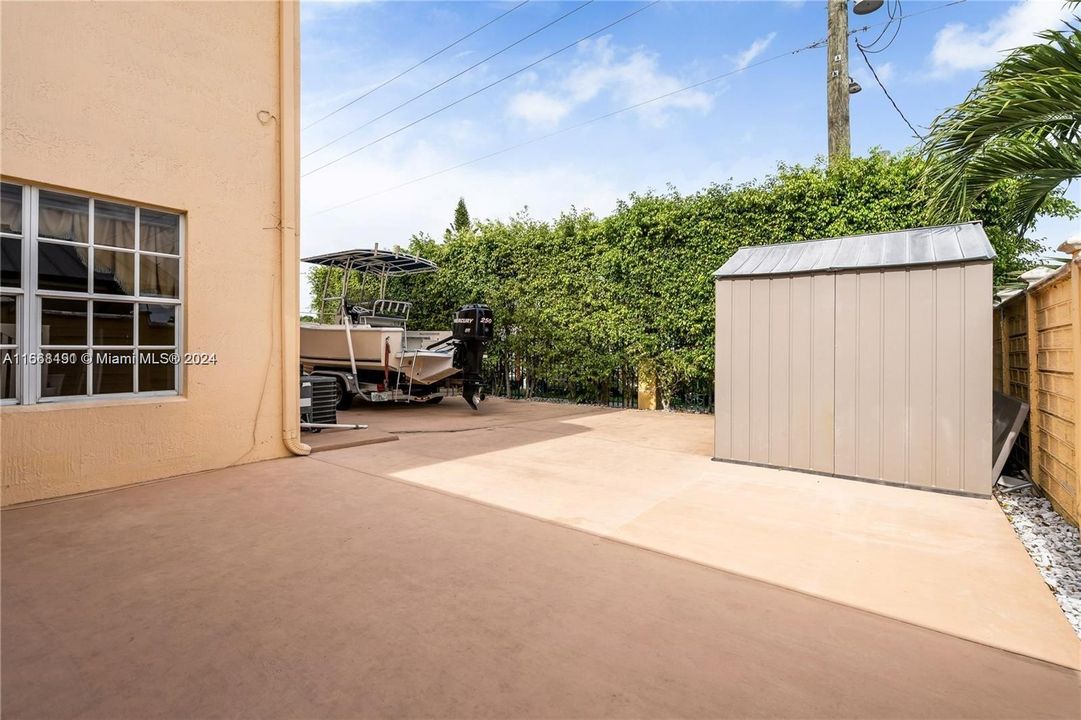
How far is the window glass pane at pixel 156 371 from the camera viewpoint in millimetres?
4273

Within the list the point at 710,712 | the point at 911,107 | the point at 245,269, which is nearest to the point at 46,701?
the point at 710,712

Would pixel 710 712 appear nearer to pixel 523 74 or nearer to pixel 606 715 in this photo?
pixel 606 715

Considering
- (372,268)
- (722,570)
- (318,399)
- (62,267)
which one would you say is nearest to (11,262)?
(62,267)

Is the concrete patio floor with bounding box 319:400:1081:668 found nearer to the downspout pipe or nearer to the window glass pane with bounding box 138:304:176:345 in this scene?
the downspout pipe

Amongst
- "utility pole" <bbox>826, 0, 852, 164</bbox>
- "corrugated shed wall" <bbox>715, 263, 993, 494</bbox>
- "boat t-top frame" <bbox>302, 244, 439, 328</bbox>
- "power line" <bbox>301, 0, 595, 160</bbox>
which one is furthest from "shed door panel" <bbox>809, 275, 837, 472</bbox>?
"power line" <bbox>301, 0, 595, 160</bbox>

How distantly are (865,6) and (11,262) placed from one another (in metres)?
11.4

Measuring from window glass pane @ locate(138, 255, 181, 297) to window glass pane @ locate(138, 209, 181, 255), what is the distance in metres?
0.08

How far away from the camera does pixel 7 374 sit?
12.0 feet

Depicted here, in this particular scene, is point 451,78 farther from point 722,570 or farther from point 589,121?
point 722,570

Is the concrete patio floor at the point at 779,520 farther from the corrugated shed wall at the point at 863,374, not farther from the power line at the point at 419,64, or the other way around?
A: the power line at the point at 419,64

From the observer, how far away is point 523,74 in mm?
12781

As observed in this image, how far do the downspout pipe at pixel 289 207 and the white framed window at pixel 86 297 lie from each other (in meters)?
0.88

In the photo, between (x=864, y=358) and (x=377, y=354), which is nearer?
(x=864, y=358)

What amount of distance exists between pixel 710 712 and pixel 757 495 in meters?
2.66
